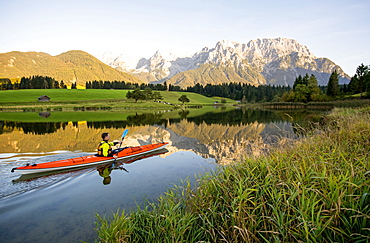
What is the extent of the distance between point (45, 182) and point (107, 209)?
5.44 meters

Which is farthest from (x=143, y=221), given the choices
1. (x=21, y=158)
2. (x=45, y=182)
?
(x=21, y=158)

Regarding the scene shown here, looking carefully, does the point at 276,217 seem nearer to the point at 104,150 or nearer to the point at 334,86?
the point at 104,150

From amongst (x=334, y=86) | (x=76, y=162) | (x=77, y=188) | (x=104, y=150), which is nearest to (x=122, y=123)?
(x=104, y=150)

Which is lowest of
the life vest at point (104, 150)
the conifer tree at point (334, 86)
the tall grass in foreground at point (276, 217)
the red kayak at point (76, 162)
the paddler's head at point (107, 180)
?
the paddler's head at point (107, 180)

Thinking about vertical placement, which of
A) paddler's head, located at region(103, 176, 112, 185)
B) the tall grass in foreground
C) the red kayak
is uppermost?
the tall grass in foreground

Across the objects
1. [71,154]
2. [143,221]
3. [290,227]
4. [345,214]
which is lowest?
[71,154]

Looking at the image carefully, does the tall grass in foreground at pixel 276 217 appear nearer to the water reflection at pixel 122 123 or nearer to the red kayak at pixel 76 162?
the red kayak at pixel 76 162

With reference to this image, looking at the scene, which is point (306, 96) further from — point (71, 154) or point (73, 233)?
point (73, 233)

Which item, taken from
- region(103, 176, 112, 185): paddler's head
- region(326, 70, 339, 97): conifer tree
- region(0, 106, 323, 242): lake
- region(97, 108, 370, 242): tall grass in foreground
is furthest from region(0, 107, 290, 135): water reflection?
region(326, 70, 339, 97): conifer tree

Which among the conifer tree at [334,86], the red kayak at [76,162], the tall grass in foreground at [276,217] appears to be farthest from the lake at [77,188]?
the conifer tree at [334,86]

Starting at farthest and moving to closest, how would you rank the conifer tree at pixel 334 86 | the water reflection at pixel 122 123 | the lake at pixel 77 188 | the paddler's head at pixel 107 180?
the conifer tree at pixel 334 86, the water reflection at pixel 122 123, the paddler's head at pixel 107 180, the lake at pixel 77 188

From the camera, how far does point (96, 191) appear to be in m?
10.7

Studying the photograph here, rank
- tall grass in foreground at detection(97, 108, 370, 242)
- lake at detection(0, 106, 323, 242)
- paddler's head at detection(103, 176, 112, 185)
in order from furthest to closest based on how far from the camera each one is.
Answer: paddler's head at detection(103, 176, 112, 185)
lake at detection(0, 106, 323, 242)
tall grass in foreground at detection(97, 108, 370, 242)

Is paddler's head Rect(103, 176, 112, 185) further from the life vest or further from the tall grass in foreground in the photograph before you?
the tall grass in foreground
